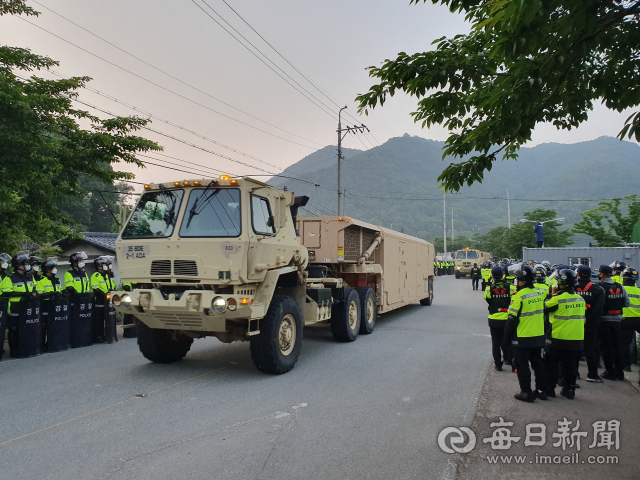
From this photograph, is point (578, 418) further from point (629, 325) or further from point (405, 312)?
point (405, 312)

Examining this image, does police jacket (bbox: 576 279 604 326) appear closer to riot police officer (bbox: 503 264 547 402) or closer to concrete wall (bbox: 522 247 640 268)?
riot police officer (bbox: 503 264 547 402)

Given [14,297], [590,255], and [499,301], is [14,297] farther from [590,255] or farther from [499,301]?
[590,255]

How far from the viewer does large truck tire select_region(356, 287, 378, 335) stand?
36.0 ft

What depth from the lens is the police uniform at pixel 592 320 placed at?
6.64 m

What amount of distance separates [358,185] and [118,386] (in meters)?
161

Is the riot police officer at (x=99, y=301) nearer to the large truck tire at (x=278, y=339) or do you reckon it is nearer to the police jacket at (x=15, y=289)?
the police jacket at (x=15, y=289)

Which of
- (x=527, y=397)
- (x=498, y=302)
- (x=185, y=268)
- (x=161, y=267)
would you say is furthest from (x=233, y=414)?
(x=498, y=302)

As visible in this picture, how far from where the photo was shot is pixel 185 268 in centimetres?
650

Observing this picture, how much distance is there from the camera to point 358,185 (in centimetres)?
16550

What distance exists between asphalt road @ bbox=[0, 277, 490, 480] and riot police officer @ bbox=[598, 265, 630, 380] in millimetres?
1879

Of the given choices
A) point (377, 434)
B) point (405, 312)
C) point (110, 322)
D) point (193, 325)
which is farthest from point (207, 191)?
point (405, 312)

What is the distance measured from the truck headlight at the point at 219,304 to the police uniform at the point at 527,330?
11.9ft

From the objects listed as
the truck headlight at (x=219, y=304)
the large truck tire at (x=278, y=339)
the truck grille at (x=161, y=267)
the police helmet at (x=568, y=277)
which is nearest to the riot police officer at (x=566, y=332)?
the police helmet at (x=568, y=277)

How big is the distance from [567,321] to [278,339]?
3.87 meters
